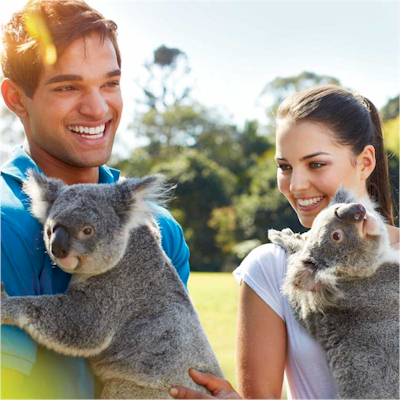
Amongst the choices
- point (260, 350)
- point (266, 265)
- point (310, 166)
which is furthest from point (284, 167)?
point (260, 350)

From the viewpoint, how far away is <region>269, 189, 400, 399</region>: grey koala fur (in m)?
3.00

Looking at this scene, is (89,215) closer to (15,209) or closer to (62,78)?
(15,209)

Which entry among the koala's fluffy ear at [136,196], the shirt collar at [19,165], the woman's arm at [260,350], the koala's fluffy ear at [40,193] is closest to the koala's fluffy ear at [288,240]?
the woman's arm at [260,350]

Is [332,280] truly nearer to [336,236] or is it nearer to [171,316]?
[336,236]

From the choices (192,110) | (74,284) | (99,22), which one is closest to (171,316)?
(74,284)

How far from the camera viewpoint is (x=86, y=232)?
2893mm

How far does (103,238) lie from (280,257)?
95 centimetres

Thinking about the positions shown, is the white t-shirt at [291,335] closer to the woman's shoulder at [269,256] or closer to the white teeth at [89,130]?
the woman's shoulder at [269,256]

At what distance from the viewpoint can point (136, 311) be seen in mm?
3131

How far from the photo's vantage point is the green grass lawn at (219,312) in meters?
15.0

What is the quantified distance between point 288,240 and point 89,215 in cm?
105

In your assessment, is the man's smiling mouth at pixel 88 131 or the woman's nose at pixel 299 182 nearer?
the man's smiling mouth at pixel 88 131

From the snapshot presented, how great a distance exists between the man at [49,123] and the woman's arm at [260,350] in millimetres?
764

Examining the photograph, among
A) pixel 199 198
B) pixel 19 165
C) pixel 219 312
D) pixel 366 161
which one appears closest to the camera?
pixel 19 165
